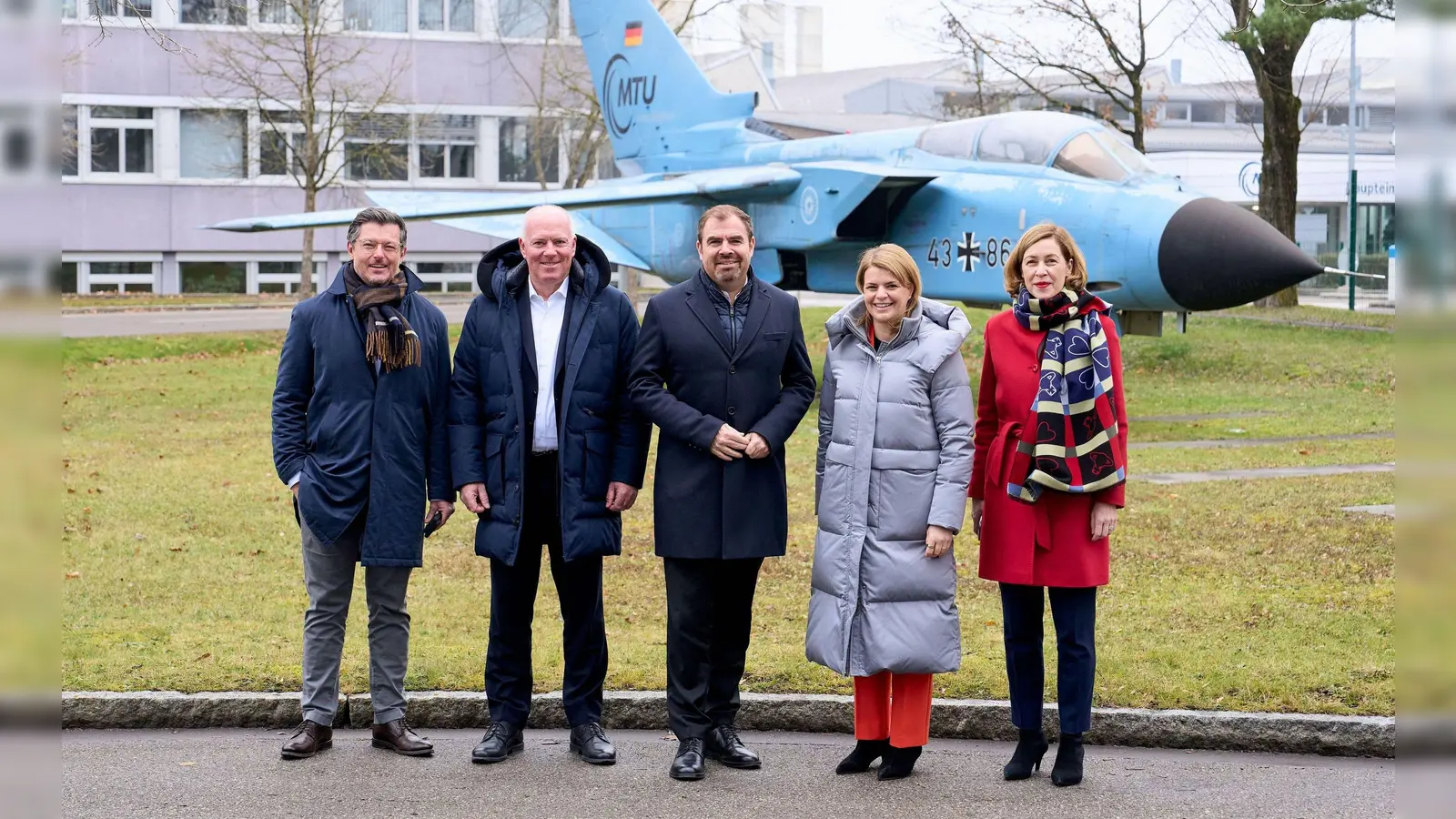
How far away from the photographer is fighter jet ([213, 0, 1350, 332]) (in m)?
14.0

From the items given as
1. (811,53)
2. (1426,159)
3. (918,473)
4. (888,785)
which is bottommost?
(888,785)

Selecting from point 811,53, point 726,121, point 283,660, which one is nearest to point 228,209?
point 726,121

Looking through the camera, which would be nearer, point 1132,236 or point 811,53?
point 1132,236

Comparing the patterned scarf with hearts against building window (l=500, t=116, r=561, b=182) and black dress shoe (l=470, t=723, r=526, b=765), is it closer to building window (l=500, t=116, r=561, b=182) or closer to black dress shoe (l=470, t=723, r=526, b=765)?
black dress shoe (l=470, t=723, r=526, b=765)

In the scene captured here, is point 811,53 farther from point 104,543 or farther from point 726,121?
point 104,543

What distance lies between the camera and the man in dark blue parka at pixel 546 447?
566 centimetres

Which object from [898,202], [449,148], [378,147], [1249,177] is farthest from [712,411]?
[1249,177]

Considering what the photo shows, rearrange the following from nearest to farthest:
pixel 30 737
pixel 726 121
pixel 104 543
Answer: pixel 30 737 < pixel 104 543 < pixel 726 121

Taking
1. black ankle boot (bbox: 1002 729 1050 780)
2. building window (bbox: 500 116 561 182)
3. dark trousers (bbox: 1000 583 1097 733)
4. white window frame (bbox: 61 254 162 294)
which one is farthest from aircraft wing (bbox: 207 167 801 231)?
building window (bbox: 500 116 561 182)

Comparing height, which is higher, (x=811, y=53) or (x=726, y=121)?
(x=811, y=53)

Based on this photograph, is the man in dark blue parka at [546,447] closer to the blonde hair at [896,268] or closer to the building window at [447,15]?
the blonde hair at [896,268]

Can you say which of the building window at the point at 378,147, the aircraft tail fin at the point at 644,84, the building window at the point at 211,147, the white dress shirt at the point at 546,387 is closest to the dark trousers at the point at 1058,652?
the white dress shirt at the point at 546,387

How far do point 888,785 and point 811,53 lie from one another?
Result: 117054 millimetres

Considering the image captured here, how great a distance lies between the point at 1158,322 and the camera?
48.9 feet
